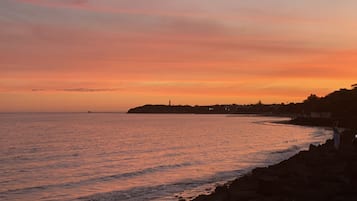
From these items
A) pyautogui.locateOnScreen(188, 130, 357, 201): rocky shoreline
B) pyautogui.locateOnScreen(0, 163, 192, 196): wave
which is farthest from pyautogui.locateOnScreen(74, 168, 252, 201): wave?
pyautogui.locateOnScreen(0, 163, 192, 196): wave

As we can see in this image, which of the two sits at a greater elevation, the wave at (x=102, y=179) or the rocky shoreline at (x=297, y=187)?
the rocky shoreline at (x=297, y=187)

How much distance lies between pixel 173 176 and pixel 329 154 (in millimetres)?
6921

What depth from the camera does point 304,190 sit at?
12312 millimetres

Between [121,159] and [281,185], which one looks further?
[121,159]

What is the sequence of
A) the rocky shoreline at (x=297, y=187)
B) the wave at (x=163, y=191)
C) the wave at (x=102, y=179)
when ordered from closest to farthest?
the rocky shoreline at (x=297, y=187) < the wave at (x=163, y=191) < the wave at (x=102, y=179)

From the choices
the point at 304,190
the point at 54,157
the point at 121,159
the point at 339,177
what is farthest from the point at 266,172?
the point at 54,157

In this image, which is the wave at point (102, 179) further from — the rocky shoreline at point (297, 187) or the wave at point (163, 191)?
the rocky shoreline at point (297, 187)

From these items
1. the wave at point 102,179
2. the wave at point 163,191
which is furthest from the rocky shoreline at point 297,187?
the wave at point 102,179

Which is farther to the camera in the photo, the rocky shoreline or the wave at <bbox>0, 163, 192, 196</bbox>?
the wave at <bbox>0, 163, 192, 196</bbox>

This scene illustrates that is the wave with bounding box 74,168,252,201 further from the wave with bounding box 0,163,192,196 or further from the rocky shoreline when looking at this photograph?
the wave with bounding box 0,163,192,196

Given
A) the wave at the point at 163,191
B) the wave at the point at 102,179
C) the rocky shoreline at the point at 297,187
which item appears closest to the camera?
the rocky shoreline at the point at 297,187

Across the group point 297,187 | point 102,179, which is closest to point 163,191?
point 102,179

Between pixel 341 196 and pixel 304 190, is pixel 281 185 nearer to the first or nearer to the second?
pixel 304 190

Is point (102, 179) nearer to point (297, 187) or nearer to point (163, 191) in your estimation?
point (163, 191)
